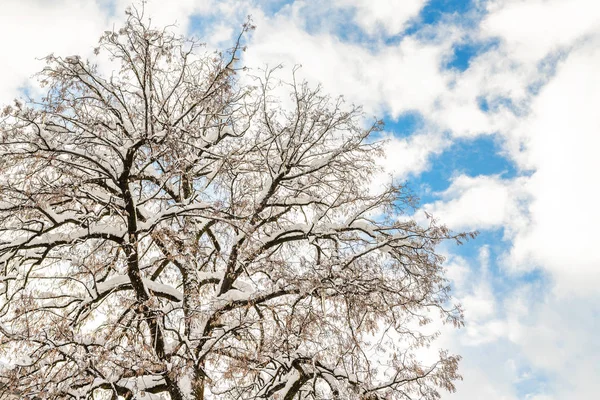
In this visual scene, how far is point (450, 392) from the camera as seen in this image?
669cm

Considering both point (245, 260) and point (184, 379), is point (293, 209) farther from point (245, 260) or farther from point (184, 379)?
point (184, 379)

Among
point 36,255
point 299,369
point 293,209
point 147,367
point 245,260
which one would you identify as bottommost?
point 147,367

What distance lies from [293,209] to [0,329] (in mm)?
5696

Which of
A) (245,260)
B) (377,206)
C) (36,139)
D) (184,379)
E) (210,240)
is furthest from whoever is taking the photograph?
(210,240)

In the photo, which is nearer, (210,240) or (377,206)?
(377,206)

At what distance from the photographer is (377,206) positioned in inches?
325

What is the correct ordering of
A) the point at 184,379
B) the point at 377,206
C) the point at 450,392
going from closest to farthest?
the point at 184,379 < the point at 450,392 < the point at 377,206

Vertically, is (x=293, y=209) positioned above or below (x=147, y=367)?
above

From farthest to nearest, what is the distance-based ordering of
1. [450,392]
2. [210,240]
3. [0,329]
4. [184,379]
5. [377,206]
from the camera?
1. [210,240]
2. [377,206]
3. [450,392]
4. [184,379]
5. [0,329]

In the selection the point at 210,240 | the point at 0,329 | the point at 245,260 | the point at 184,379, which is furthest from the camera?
the point at 210,240

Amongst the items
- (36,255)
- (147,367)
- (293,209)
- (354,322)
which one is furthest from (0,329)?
(293,209)

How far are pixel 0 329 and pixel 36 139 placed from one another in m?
2.33

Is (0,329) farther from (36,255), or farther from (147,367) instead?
(36,255)

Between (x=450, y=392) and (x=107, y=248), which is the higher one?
(x=107, y=248)
